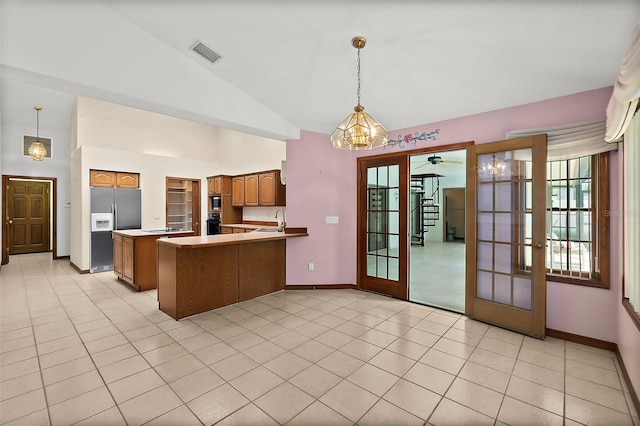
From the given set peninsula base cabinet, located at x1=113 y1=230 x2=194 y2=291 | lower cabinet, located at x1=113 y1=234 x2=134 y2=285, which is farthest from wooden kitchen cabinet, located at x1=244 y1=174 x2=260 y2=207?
lower cabinet, located at x1=113 y1=234 x2=134 y2=285

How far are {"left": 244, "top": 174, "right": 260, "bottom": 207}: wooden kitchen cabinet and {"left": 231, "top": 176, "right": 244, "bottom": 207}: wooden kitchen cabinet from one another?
0.20m

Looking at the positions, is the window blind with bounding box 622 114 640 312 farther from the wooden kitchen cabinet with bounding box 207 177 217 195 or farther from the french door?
the wooden kitchen cabinet with bounding box 207 177 217 195

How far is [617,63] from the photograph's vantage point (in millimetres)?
2385

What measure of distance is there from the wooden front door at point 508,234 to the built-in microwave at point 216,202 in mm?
6050

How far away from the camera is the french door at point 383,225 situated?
414 cm

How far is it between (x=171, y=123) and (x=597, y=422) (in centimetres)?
877

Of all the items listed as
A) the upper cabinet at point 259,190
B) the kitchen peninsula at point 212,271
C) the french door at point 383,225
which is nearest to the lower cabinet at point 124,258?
the kitchen peninsula at point 212,271

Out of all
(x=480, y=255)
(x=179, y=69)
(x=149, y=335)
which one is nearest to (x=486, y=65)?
(x=480, y=255)

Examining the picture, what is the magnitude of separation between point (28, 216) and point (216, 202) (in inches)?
212

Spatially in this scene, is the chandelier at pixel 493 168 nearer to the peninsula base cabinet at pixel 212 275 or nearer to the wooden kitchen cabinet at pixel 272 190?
the peninsula base cabinet at pixel 212 275

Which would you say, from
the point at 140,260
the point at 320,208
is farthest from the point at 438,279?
the point at 140,260

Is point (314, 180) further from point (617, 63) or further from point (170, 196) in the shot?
point (170, 196)

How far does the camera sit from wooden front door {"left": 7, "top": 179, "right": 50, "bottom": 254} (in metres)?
7.72

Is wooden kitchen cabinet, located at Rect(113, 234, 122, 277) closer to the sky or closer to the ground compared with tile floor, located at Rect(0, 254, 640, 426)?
closer to the sky
